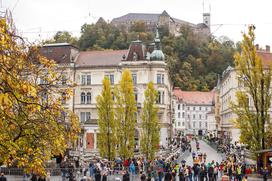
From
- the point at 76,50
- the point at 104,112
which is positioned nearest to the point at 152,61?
the point at 76,50

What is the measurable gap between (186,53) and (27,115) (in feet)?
412

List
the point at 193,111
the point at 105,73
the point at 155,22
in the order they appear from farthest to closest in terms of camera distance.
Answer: the point at 155,22 < the point at 193,111 < the point at 105,73

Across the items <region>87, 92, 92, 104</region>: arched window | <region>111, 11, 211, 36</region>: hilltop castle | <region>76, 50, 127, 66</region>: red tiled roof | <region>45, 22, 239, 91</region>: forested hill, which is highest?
<region>111, 11, 211, 36</region>: hilltop castle

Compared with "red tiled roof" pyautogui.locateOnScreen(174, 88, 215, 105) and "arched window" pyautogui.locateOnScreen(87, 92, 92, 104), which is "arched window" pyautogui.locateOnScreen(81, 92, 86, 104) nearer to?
"arched window" pyautogui.locateOnScreen(87, 92, 92, 104)

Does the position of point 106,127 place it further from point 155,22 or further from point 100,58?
point 155,22

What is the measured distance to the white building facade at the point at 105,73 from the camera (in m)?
63.2

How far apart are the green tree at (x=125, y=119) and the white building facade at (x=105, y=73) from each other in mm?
11128

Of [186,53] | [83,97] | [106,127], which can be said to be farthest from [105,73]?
[186,53]

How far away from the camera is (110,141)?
47.5m

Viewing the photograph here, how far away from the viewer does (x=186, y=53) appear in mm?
133625

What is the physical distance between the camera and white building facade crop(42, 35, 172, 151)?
6325 cm

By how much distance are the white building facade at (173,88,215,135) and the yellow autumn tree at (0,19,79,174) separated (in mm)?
123708

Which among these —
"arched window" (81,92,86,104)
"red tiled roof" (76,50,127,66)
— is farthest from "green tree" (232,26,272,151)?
"arched window" (81,92,86,104)

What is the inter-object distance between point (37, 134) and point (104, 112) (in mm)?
38860
